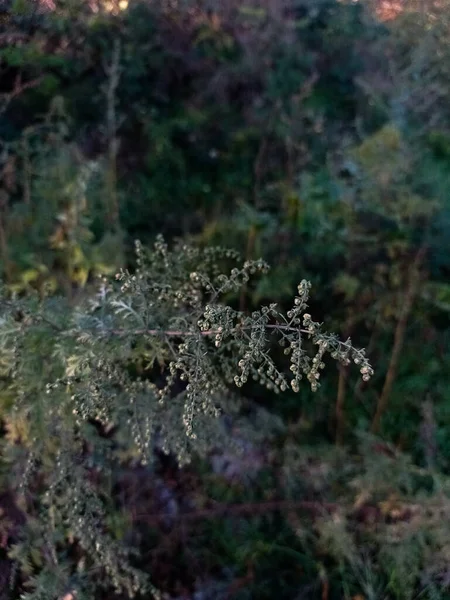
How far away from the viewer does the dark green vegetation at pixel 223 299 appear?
5.84ft

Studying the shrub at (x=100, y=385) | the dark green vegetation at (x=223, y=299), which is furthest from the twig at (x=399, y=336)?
the shrub at (x=100, y=385)

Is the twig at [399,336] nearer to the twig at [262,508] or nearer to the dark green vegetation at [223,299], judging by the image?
the dark green vegetation at [223,299]

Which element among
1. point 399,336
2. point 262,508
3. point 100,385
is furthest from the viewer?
point 399,336

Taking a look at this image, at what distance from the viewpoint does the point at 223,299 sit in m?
2.97

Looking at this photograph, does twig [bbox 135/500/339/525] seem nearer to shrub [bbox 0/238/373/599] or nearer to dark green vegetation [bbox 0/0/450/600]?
dark green vegetation [bbox 0/0/450/600]

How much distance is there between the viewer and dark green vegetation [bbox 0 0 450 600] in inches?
70.1

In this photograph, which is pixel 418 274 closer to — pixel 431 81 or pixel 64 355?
pixel 431 81

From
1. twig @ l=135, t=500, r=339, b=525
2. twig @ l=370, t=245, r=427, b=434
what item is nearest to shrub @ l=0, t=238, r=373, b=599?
twig @ l=135, t=500, r=339, b=525

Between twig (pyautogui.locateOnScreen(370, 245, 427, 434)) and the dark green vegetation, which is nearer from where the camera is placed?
the dark green vegetation

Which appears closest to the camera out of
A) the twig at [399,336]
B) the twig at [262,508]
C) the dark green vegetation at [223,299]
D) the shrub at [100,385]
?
the shrub at [100,385]

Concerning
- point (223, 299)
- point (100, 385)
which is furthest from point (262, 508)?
point (100, 385)

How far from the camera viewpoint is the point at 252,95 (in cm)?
442

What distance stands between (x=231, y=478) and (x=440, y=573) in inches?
34.6

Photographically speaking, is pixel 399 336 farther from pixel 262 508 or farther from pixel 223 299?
pixel 262 508
